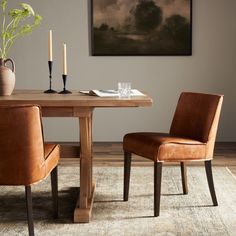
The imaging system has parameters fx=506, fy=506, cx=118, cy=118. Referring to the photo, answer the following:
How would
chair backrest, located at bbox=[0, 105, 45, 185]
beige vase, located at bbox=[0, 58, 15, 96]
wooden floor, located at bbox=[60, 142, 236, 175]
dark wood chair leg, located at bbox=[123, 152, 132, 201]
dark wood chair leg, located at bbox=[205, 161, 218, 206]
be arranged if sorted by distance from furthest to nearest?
wooden floor, located at bbox=[60, 142, 236, 175]
dark wood chair leg, located at bbox=[123, 152, 132, 201]
dark wood chair leg, located at bbox=[205, 161, 218, 206]
beige vase, located at bbox=[0, 58, 15, 96]
chair backrest, located at bbox=[0, 105, 45, 185]

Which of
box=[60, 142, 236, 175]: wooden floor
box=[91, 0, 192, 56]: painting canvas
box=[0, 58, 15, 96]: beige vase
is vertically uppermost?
box=[91, 0, 192, 56]: painting canvas

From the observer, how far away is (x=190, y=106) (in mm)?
3518

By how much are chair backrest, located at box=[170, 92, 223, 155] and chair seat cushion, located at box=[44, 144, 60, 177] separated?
95 cm

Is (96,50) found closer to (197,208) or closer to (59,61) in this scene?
(59,61)

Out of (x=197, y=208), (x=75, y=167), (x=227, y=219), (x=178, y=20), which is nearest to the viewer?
(x=227, y=219)

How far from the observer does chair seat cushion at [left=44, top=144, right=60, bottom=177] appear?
107 inches

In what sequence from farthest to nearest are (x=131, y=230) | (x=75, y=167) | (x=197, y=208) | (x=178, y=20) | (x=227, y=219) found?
1. (x=178, y=20)
2. (x=75, y=167)
3. (x=197, y=208)
4. (x=227, y=219)
5. (x=131, y=230)

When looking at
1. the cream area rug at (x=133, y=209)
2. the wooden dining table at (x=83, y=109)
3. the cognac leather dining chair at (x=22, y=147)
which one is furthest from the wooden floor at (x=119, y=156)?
the cognac leather dining chair at (x=22, y=147)

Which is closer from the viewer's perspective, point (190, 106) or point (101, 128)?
point (190, 106)

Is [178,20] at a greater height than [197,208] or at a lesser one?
greater

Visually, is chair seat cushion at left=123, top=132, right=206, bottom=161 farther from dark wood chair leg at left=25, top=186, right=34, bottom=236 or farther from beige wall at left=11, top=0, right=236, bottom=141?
beige wall at left=11, top=0, right=236, bottom=141

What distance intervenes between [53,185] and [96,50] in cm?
314

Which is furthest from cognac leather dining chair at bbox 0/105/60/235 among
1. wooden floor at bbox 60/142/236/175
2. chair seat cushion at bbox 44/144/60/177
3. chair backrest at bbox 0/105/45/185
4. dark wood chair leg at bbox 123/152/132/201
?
wooden floor at bbox 60/142/236/175

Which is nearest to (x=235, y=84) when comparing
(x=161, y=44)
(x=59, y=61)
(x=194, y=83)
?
(x=194, y=83)
